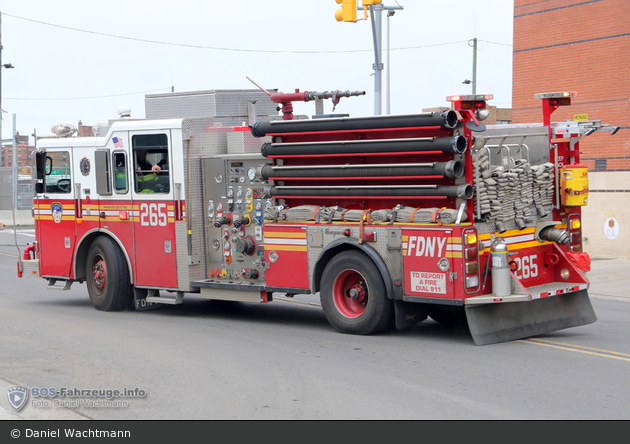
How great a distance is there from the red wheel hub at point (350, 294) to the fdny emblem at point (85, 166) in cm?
497

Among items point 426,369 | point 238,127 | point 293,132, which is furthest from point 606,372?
point 238,127

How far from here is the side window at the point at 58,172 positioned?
12484 mm

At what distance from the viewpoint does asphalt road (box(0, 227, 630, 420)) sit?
6387 mm

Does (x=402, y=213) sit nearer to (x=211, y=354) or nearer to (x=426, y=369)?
(x=426, y=369)

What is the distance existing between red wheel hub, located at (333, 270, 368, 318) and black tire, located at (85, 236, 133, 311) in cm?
398

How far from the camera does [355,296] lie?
9555 millimetres

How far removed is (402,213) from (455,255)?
2.98ft

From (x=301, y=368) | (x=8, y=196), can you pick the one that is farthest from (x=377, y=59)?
(x=8, y=196)

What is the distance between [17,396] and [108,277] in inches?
200

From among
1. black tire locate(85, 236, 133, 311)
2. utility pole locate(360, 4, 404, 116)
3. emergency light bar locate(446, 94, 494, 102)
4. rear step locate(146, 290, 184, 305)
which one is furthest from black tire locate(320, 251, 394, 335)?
utility pole locate(360, 4, 404, 116)

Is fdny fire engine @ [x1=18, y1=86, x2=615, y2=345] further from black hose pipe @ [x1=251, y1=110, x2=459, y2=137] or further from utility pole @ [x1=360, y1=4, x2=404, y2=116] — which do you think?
utility pole @ [x1=360, y1=4, x2=404, y2=116]

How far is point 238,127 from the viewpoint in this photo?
446 inches
